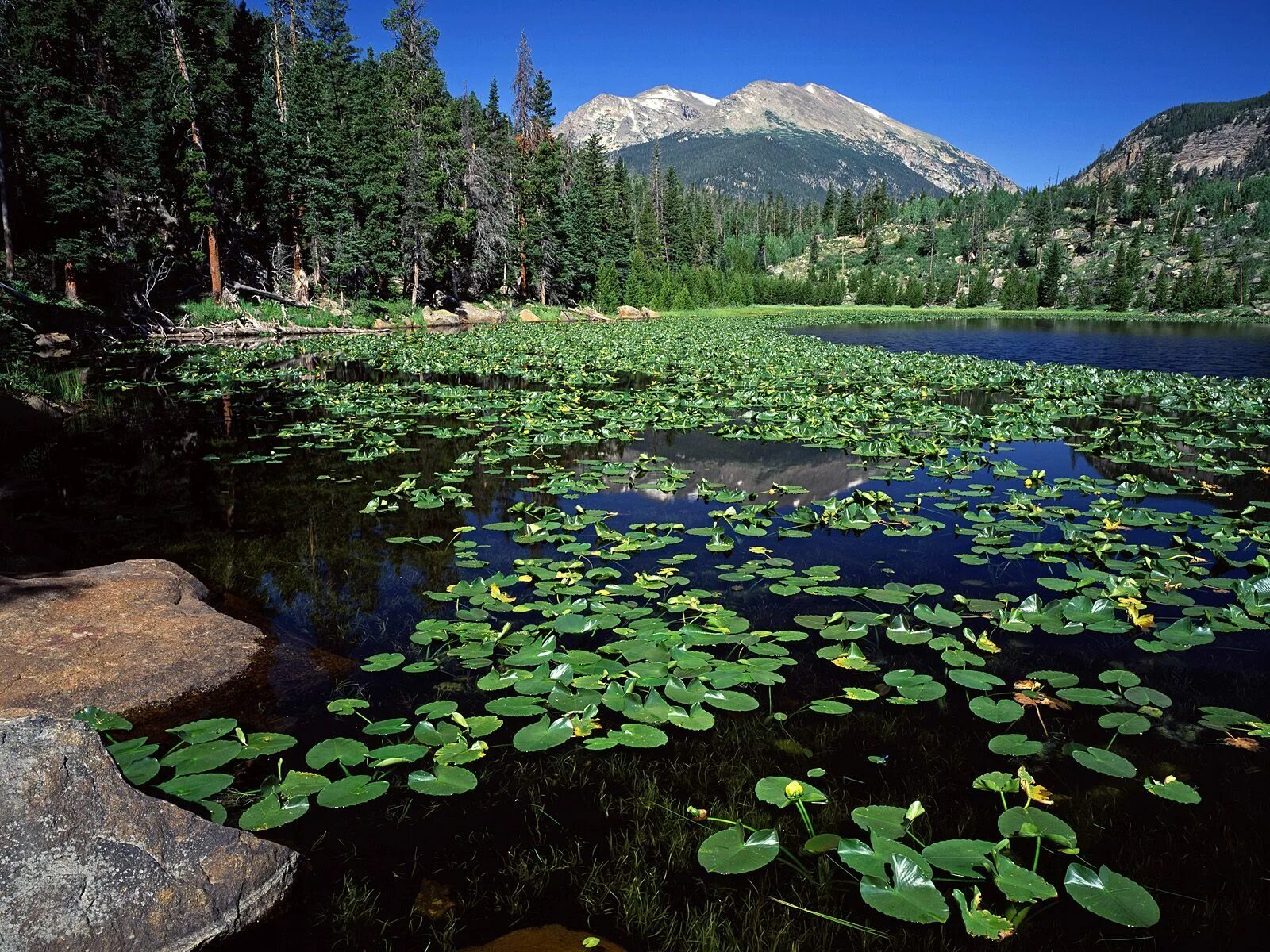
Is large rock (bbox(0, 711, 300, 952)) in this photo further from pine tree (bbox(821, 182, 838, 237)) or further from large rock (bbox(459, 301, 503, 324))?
pine tree (bbox(821, 182, 838, 237))

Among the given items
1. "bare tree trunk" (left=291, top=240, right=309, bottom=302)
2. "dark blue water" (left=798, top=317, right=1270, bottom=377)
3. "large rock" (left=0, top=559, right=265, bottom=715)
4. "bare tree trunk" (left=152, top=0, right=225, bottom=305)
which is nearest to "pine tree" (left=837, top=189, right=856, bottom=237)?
"dark blue water" (left=798, top=317, right=1270, bottom=377)

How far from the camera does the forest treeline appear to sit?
83.7 feet

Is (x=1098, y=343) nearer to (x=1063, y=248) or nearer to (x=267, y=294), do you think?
(x=267, y=294)

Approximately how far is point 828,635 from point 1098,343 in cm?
Answer: 3808

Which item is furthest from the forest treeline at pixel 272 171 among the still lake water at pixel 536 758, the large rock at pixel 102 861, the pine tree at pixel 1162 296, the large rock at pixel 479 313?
the pine tree at pixel 1162 296

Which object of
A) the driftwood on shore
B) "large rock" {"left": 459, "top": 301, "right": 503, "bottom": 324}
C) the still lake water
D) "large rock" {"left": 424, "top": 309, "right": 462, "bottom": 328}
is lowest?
the still lake water

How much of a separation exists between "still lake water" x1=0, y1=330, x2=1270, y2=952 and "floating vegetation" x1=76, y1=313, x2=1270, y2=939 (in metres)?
0.06

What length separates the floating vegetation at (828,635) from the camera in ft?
9.01

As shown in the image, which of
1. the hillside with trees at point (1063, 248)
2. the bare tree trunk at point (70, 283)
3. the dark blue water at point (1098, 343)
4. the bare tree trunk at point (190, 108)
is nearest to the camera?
the dark blue water at point (1098, 343)

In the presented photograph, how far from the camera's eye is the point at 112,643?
395 centimetres

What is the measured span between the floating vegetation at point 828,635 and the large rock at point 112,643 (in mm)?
585

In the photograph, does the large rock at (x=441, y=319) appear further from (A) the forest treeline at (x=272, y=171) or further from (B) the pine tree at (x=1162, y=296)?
(B) the pine tree at (x=1162, y=296)

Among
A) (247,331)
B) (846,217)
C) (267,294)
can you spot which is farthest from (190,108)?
(846,217)

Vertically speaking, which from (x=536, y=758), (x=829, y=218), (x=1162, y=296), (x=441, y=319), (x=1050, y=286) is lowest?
(x=536, y=758)
